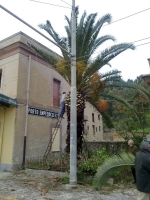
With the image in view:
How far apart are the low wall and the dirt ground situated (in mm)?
2360

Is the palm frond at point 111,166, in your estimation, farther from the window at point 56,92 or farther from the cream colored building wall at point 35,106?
the window at point 56,92

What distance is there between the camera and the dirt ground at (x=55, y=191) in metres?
6.37

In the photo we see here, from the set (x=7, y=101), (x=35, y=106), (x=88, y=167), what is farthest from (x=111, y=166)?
(x=35, y=106)

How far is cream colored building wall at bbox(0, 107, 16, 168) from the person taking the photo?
11.7 meters

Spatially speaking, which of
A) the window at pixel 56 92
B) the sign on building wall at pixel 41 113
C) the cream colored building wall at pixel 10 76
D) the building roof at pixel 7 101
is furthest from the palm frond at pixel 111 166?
the window at pixel 56 92

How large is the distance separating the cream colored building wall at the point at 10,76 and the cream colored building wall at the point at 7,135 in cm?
109

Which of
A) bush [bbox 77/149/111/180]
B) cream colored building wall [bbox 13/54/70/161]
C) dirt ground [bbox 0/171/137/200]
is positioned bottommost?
dirt ground [bbox 0/171/137/200]

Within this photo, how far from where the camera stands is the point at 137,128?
1070 centimetres

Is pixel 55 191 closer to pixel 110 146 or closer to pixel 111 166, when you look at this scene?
pixel 111 166

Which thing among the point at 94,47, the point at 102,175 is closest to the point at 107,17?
the point at 94,47

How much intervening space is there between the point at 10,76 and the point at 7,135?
371 cm

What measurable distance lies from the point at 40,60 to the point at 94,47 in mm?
4936

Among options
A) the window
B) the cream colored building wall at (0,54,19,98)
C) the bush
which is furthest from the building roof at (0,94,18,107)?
the bush

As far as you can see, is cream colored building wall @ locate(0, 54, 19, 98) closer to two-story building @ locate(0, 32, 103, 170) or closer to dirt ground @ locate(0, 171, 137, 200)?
two-story building @ locate(0, 32, 103, 170)
